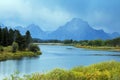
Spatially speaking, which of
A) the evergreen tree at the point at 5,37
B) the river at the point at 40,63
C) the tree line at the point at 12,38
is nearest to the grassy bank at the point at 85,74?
the river at the point at 40,63

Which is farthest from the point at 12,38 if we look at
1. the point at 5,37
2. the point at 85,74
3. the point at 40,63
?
the point at 85,74

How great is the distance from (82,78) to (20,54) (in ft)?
327

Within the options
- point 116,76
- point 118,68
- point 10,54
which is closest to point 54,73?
point 116,76

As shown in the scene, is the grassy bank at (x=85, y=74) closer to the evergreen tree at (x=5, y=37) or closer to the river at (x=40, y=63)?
the river at (x=40, y=63)

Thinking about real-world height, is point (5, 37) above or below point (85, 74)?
above

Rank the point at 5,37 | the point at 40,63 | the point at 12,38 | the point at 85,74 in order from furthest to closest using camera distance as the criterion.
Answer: the point at 12,38
the point at 5,37
the point at 40,63
the point at 85,74

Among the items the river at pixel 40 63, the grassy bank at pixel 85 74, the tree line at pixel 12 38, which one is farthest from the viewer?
the tree line at pixel 12 38

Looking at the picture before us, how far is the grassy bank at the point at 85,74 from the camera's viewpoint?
1277 cm

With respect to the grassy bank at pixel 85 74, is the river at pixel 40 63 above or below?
below

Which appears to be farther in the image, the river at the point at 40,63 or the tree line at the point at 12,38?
the tree line at the point at 12,38

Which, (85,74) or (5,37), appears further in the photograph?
(5,37)

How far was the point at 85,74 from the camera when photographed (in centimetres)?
1418

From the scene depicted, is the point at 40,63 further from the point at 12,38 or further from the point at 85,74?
the point at 85,74

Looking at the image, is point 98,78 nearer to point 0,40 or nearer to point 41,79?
point 41,79
